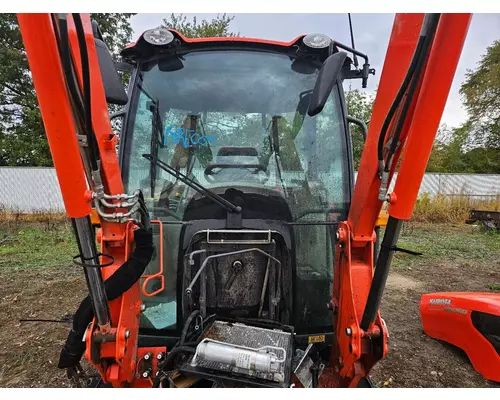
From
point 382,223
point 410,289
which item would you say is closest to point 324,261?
point 382,223

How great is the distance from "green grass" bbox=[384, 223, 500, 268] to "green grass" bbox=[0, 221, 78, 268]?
22.7 feet

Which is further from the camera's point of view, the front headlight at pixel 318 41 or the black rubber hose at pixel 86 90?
the front headlight at pixel 318 41

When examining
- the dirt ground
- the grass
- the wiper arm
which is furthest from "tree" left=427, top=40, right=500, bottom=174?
the wiper arm

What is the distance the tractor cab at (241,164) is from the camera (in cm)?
231

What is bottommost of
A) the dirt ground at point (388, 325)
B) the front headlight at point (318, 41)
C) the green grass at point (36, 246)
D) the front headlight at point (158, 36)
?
the green grass at point (36, 246)

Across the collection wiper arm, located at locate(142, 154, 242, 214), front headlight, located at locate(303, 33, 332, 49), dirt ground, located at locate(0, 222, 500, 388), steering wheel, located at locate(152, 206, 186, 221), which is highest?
front headlight, located at locate(303, 33, 332, 49)

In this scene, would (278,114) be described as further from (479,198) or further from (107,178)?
(479,198)

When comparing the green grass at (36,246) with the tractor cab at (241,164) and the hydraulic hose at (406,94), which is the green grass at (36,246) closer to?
the tractor cab at (241,164)

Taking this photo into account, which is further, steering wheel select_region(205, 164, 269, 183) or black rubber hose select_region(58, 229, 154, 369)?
steering wheel select_region(205, 164, 269, 183)

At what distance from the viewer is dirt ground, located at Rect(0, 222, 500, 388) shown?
3107 mm

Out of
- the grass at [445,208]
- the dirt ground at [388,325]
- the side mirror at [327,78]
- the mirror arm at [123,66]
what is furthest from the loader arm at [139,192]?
the grass at [445,208]

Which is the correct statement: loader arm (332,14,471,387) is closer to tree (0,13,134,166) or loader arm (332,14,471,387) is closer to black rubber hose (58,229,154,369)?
black rubber hose (58,229,154,369)

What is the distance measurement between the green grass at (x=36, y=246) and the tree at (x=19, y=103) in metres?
6.77

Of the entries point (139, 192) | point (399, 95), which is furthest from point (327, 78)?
point (139, 192)
